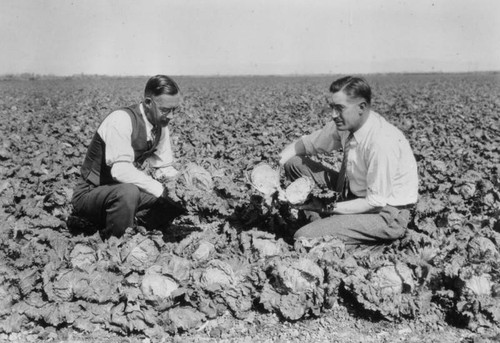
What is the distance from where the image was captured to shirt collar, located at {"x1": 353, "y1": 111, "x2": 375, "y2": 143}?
11.2 ft

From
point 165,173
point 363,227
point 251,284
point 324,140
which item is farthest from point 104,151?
point 363,227

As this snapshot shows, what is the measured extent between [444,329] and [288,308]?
3.51ft

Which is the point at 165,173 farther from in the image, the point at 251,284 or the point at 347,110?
the point at 347,110

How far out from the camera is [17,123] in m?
10.5

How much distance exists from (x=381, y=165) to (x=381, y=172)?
0.06 metres

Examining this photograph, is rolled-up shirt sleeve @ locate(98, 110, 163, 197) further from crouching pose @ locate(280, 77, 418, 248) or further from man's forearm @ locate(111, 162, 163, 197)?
crouching pose @ locate(280, 77, 418, 248)

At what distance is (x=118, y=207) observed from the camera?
3539 mm

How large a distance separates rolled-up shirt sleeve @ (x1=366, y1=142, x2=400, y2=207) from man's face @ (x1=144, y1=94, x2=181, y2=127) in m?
1.61

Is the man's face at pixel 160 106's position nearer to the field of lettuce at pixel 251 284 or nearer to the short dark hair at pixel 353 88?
the field of lettuce at pixel 251 284

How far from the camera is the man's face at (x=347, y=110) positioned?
3.34 metres

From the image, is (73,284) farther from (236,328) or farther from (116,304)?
(236,328)

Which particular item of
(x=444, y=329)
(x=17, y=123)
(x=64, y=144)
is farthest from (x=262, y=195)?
(x=17, y=123)

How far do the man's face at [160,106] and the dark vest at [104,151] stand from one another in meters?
0.10

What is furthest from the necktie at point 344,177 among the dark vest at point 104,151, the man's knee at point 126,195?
the man's knee at point 126,195
